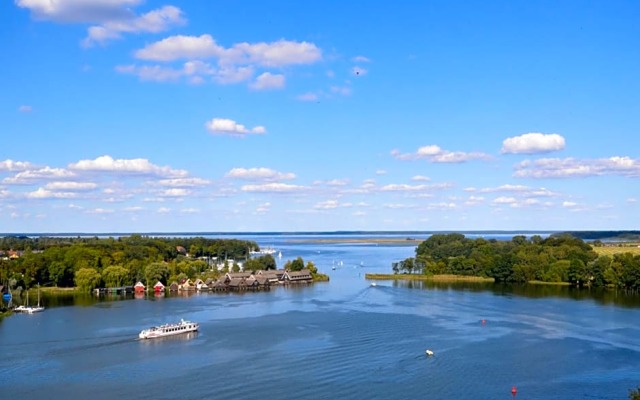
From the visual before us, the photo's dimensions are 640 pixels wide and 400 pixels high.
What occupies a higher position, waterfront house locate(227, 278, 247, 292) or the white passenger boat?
waterfront house locate(227, 278, 247, 292)

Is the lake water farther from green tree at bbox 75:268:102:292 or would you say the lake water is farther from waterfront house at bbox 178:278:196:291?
waterfront house at bbox 178:278:196:291

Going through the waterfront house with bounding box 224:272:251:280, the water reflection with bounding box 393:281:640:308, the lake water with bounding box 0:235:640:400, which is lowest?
the lake water with bounding box 0:235:640:400

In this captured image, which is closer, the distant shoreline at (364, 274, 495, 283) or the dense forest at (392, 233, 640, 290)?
the dense forest at (392, 233, 640, 290)

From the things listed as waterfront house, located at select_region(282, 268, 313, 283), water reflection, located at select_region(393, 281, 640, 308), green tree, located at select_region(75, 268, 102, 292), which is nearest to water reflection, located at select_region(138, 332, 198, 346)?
green tree, located at select_region(75, 268, 102, 292)

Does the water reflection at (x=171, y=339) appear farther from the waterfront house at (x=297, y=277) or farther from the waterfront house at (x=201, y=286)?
the waterfront house at (x=297, y=277)

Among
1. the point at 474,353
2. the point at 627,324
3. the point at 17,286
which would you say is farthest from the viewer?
the point at 17,286

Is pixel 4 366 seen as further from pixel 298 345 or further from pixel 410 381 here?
pixel 410 381

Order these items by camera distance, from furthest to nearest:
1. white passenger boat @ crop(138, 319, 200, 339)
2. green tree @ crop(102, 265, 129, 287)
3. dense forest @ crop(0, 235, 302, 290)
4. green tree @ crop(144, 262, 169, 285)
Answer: green tree @ crop(144, 262, 169, 285) < green tree @ crop(102, 265, 129, 287) < dense forest @ crop(0, 235, 302, 290) < white passenger boat @ crop(138, 319, 200, 339)

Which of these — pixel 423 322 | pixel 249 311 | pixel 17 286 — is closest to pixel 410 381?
pixel 423 322
